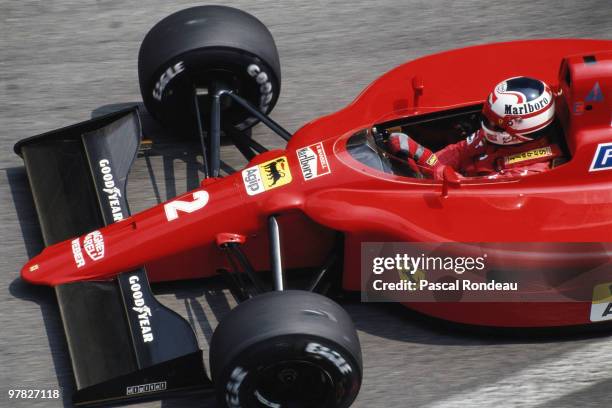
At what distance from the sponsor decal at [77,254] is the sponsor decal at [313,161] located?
125 centimetres

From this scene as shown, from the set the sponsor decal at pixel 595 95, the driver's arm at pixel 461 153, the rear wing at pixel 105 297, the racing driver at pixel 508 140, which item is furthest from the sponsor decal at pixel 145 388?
the sponsor decal at pixel 595 95

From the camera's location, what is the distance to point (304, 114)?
7.06 meters

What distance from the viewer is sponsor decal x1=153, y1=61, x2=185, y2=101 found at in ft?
20.0

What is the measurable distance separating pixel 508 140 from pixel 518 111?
0.18 m

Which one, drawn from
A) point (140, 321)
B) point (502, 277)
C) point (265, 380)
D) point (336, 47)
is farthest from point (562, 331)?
point (336, 47)

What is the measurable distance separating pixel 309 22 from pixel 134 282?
3.50 meters

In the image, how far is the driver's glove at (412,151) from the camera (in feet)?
17.5

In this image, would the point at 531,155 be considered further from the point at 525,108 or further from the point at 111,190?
the point at 111,190

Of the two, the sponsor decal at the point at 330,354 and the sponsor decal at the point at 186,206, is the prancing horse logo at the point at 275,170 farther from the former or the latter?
the sponsor decal at the point at 330,354

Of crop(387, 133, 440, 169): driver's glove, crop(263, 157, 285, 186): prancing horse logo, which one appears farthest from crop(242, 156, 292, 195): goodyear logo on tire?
crop(387, 133, 440, 169): driver's glove

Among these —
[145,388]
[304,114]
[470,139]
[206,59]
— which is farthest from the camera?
[304,114]

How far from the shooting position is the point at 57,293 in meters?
5.14

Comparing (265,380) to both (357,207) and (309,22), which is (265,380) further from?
(309,22)

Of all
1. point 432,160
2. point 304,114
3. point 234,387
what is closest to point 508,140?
point 432,160
